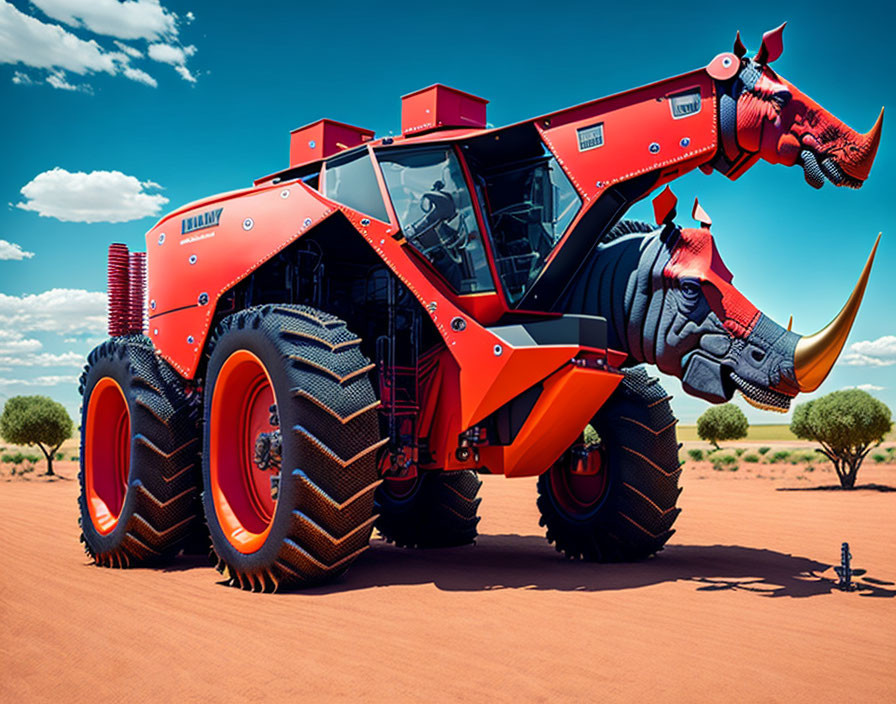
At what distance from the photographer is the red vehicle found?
6.10 metres

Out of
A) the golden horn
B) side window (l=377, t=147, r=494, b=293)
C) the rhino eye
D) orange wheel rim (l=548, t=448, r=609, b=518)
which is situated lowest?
orange wheel rim (l=548, t=448, r=609, b=518)

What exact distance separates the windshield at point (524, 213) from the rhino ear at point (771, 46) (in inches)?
65.5

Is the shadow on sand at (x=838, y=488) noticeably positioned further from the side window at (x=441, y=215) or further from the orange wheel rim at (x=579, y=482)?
the side window at (x=441, y=215)

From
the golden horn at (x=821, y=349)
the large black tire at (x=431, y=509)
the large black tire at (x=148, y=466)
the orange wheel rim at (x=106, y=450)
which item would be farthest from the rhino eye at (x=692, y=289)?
the orange wheel rim at (x=106, y=450)

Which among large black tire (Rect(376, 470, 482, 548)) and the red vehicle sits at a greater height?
the red vehicle

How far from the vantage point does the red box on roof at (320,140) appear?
856 cm

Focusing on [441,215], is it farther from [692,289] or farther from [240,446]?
[240,446]

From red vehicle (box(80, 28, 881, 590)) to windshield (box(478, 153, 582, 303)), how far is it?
Result: 0.06ft

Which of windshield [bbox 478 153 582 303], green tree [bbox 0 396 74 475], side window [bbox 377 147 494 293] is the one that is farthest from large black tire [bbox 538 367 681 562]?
green tree [bbox 0 396 74 475]

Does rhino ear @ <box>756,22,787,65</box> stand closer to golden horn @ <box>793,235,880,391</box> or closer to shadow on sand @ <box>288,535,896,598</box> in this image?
golden horn @ <box>793,235,880,391</box>

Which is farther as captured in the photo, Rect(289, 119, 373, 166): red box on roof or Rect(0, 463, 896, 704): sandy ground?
Rect(289, 119, 373, 166): red box on roof

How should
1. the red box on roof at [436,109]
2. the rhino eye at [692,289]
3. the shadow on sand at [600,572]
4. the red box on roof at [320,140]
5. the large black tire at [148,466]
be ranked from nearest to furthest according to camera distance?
the shadow on sand at [600,572] < the rhino eye at [692,289] < the red box on roof at [436,109] < the large black tire at [148,466] < the red box on roof at [320,140]

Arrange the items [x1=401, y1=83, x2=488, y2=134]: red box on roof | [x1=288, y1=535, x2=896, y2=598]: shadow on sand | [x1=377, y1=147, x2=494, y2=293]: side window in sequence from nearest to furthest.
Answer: [x1=288, y1=535, x2=896, y2=598]: shadow on sand → [x1=377, y1=147, x2=494, y2=293]: side window → [x1=401, y1=83, x2=488, y2=134]: red box on roof

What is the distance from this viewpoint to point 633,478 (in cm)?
770
